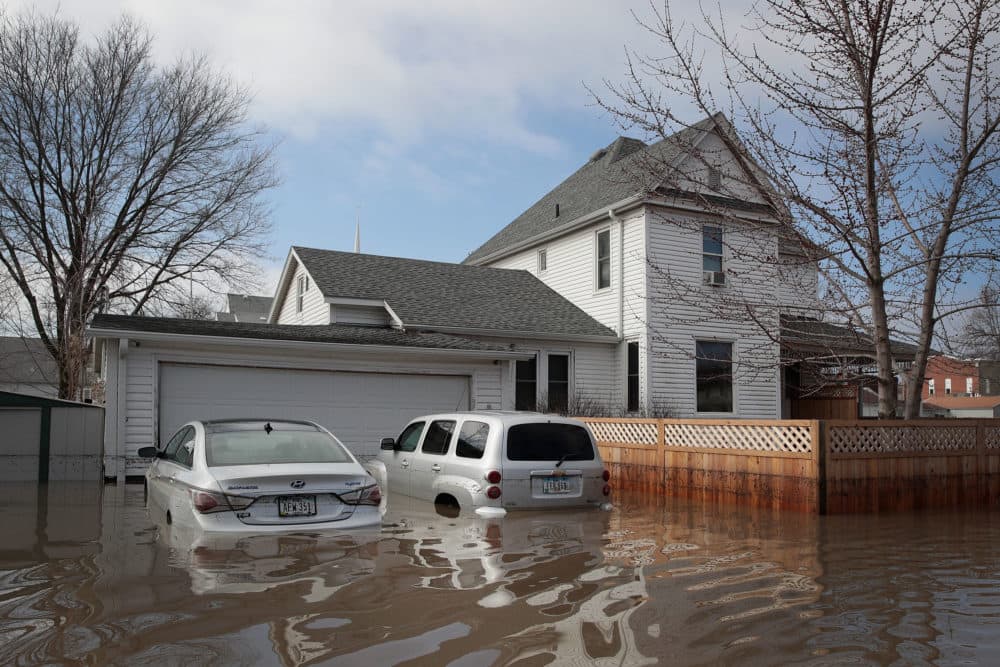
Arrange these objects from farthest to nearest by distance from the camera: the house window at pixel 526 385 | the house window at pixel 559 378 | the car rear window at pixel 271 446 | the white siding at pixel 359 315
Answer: the house window at pixel 559 378 → the house window at pixel 526 385 → the white siding at pixel 359 315 → the car rear window at pixel 271 446

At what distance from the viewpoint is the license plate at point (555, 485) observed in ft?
31.1

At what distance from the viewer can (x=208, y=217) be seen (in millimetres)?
28062

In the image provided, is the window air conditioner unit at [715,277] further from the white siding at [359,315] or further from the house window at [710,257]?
the white siding at [359,315]

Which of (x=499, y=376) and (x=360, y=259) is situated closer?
(x=499, y=376)

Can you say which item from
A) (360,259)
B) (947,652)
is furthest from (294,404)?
(947,652)

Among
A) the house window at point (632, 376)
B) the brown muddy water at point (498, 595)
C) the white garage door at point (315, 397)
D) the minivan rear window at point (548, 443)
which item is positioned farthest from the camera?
the house window at point (632, 376)

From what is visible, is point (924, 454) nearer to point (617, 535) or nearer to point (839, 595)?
point (617, 535)

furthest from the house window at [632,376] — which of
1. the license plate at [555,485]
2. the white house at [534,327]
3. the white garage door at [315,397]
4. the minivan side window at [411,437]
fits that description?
the license plate at [555,485]

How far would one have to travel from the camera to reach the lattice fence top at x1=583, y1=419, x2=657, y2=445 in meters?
14.2

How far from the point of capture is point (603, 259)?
23.1 m

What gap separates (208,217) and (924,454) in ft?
75.9

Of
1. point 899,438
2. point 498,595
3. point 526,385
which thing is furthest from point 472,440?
point 526,385

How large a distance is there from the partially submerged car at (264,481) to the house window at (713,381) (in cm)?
1535

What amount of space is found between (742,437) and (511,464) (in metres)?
4.65
